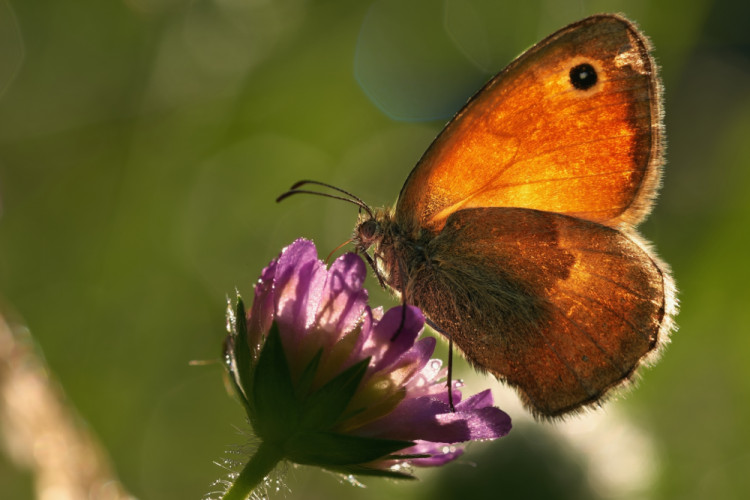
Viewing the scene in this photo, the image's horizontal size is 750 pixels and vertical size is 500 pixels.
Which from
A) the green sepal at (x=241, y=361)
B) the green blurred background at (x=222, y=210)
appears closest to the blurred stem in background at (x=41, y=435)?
the green sepal at (x=241, y=361)

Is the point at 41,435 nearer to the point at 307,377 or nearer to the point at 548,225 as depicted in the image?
the point at 307,377

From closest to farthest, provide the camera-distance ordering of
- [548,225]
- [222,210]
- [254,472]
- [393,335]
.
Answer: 1. [254,472]
2. [393,335]
3. [548,225]
4. [222,210]

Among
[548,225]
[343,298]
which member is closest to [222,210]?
[548,225]

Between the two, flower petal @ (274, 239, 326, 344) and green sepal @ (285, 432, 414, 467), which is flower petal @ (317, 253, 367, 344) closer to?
flower petal @ (274, 239, 326, 344)

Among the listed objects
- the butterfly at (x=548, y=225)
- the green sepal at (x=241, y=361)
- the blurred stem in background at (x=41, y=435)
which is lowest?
the blurred stem in background at (x=41, y=435)

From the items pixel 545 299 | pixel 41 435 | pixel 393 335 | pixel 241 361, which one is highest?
pixel 545 299

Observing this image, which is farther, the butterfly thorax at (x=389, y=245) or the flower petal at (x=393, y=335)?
the butterfly thorax at (x=389, y=245)

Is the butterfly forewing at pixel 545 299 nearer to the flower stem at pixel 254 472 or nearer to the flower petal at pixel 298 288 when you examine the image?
the flower petal at pixel 298 288
